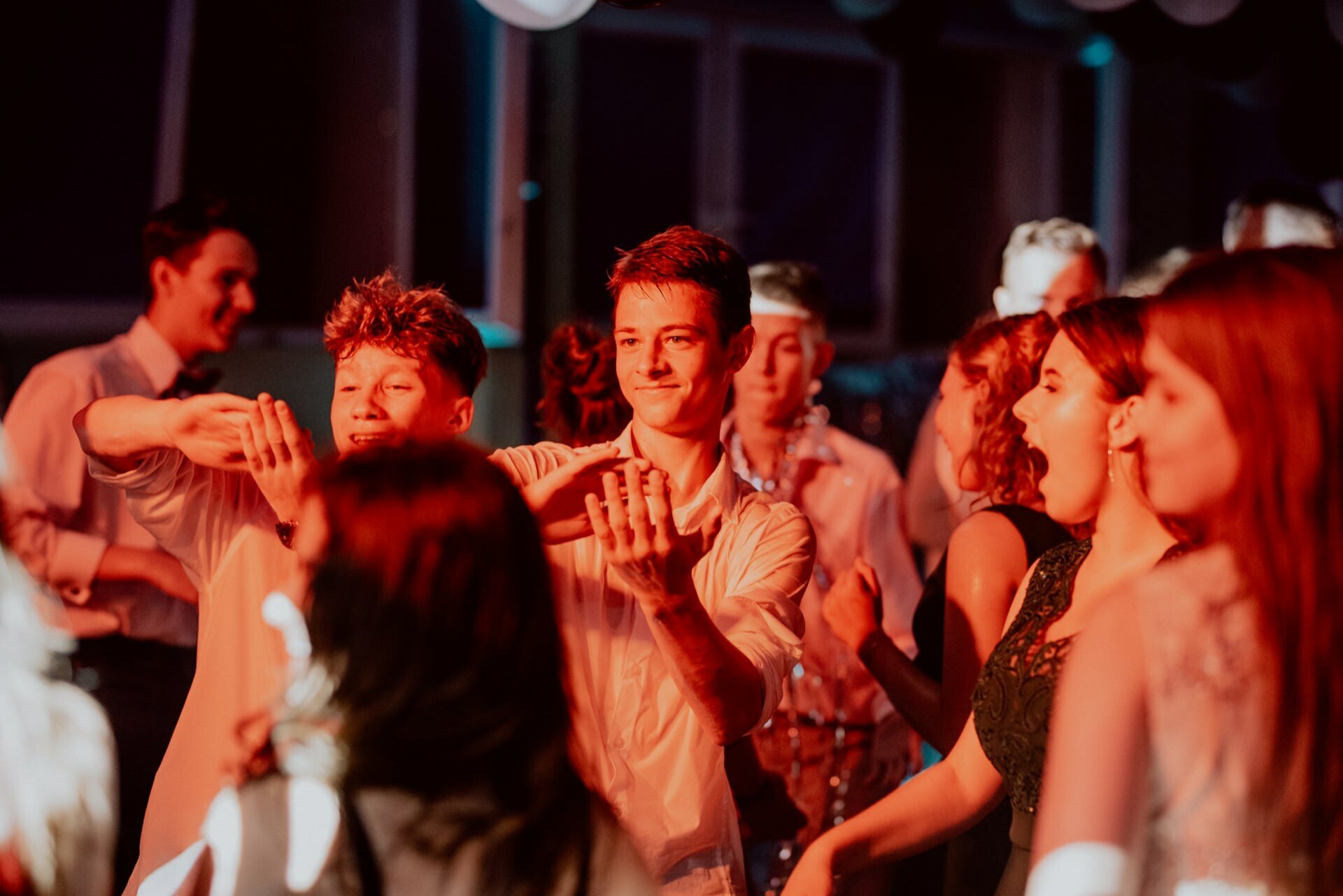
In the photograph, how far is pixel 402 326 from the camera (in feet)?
6.49

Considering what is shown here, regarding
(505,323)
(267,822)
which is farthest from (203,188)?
(267,822)

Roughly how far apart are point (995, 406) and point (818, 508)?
885 mm

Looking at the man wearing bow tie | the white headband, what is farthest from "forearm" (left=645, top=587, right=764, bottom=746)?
the white headband

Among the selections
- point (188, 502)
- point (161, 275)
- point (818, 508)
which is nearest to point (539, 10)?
point (161, 275)

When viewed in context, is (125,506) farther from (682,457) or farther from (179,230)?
(682,457)

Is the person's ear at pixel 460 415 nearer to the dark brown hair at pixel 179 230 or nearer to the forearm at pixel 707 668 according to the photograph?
the forearm at pixel 707 668

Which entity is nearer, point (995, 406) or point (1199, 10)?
point (995, 406)

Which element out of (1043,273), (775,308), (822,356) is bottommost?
(822,356)

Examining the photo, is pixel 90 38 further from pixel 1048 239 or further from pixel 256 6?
pixel 1048 239

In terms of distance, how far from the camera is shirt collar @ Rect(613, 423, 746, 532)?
1.88m

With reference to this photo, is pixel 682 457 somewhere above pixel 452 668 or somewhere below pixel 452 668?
above

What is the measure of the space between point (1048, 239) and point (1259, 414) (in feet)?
7.76

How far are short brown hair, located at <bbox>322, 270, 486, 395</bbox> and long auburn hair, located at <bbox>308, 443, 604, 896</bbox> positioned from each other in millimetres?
769

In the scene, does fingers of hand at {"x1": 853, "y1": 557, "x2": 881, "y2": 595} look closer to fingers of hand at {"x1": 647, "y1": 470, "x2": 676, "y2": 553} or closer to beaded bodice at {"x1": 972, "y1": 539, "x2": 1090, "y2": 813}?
beaded bodice at {"x1": 972, "y1": 539, "x2": 1090, "y2": 813}
